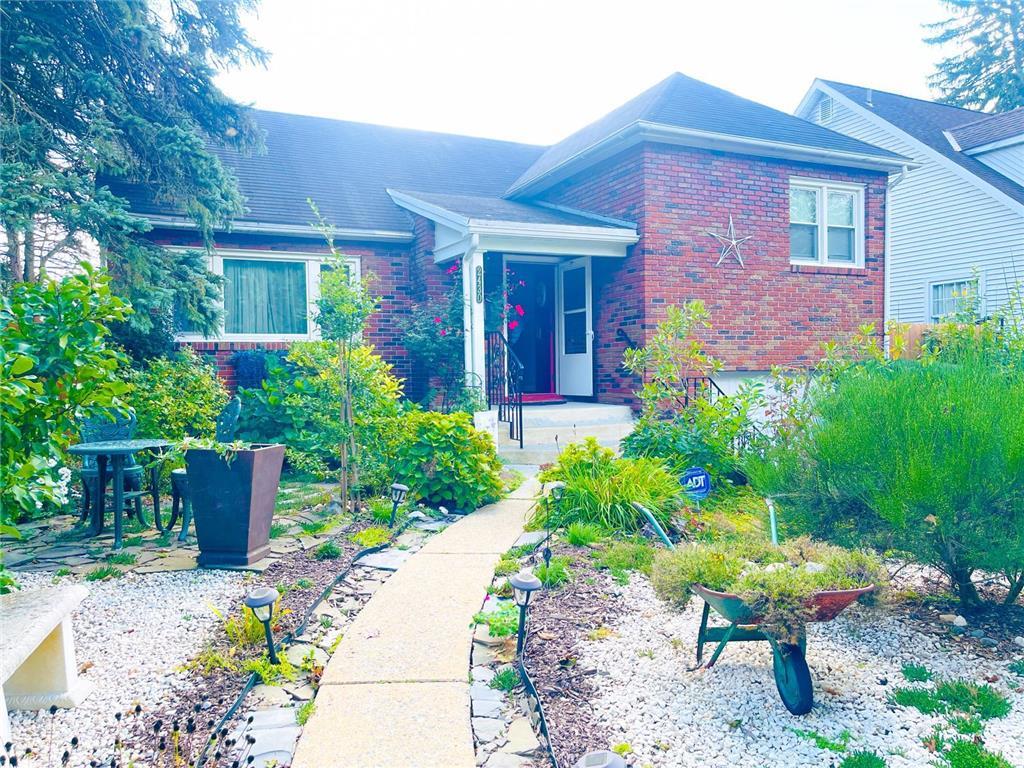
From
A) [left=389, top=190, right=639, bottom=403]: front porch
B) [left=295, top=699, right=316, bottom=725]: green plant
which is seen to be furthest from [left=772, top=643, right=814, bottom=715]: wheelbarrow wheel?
[left=389, top=190, right=639, bottom=403]: front porch

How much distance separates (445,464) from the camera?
20.0 ft

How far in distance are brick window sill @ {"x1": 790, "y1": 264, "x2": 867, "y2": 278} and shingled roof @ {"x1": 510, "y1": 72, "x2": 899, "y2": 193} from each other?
5.36 ft

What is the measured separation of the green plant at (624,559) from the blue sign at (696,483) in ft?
2.66

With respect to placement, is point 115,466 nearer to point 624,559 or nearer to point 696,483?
point 624,559

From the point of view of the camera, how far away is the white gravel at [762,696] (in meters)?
2.47

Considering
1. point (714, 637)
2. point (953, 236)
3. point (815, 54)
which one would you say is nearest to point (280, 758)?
point (714, 637)

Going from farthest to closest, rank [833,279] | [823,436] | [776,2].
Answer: [833,279]
[776,2]
[823,436]

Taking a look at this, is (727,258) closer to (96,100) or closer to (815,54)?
(96,100)

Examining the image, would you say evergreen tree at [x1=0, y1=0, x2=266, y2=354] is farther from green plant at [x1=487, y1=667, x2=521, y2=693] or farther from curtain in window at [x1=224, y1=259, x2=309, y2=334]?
green plant at [x1=487, y1=667, x2=521, y2=693]

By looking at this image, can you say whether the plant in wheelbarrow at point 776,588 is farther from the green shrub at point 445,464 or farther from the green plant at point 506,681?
the green shrub at point 445,464

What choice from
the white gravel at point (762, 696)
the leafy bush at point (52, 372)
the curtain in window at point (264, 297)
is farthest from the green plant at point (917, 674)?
the curtain in window at point (264, 297)

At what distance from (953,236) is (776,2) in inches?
450

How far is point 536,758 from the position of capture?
2.48m

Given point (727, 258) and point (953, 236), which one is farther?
point (953, 236)
